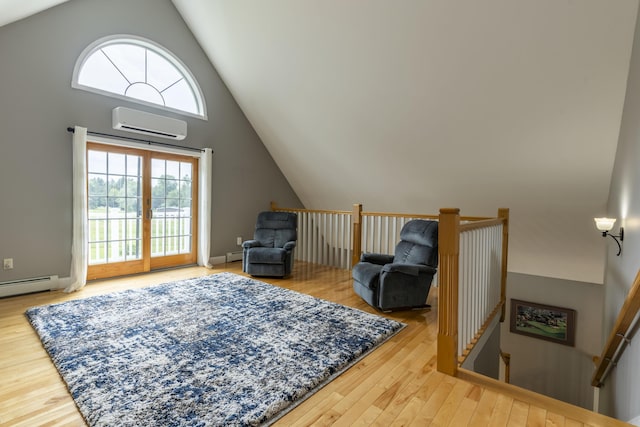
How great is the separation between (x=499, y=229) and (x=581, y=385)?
3.49 meters

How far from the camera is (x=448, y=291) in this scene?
2.11 m

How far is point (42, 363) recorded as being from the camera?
214 centimetres

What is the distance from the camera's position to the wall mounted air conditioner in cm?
404


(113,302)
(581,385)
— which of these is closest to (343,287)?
(113,302)

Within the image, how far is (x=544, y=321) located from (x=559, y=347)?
0.45m

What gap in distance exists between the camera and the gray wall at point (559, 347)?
483 centimetres

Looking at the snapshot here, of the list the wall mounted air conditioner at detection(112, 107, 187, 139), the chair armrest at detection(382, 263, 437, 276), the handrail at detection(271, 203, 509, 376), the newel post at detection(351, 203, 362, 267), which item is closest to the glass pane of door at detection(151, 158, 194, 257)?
the wall mounted air conditioner at detection(112, 107, 187, 139)

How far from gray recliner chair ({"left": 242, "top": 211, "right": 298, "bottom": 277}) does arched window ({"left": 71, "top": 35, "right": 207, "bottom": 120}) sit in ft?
6.70

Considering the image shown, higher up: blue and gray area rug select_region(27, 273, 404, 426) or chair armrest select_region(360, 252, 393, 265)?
chair armrest select_region(360, 252, 393, 265)

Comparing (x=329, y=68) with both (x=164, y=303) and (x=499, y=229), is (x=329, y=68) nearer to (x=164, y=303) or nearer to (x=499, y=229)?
(x=499, y=229)

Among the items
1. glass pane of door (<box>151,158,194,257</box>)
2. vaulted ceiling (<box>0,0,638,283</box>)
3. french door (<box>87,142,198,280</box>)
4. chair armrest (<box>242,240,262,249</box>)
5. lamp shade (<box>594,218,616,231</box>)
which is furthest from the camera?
glass pane of door (<box>151,158,194,257</box>)

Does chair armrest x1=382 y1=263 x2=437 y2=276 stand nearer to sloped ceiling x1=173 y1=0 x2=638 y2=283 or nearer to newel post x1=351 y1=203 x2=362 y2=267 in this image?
newel post x1=351 y1=203 x2=362 y2=267

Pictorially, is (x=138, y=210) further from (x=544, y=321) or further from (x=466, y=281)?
(x=544, y=321)

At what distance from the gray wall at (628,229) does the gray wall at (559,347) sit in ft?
5.60
